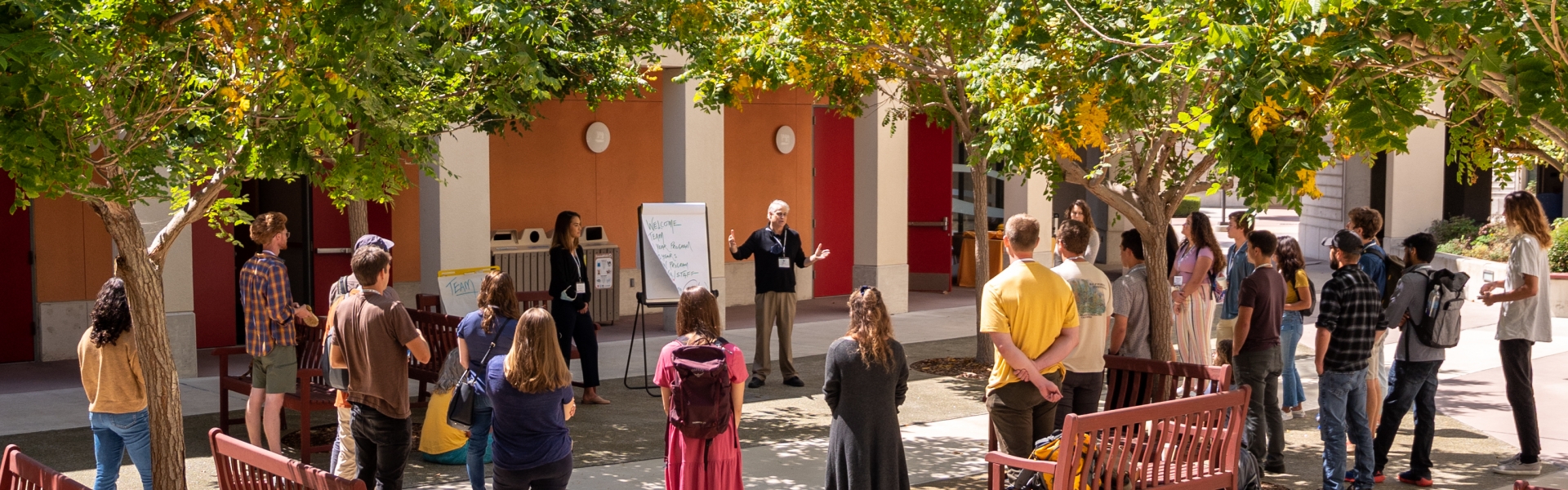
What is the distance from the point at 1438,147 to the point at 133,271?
21315 millimetres

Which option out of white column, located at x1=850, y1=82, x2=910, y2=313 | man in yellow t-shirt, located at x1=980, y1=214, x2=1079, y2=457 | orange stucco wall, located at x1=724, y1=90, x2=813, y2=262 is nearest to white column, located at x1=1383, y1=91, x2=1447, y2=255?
white column, located at x1=850, y1=82, x2=910, y2=313

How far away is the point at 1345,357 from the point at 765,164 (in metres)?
10.9

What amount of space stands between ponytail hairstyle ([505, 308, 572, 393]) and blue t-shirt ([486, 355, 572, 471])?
6cm

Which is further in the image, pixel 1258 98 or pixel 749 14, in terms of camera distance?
pixel 749 14

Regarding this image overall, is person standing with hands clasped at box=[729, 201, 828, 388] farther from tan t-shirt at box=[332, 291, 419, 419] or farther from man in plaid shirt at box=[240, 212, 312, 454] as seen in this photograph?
tan t-shirt at box=[332, 291, 419, 419]

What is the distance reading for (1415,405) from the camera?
7773 millimetres

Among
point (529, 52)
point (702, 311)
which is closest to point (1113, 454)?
point (702, 311)

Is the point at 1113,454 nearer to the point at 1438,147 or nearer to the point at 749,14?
the point at 749,14

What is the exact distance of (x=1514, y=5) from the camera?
421 cm

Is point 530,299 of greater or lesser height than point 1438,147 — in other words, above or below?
below

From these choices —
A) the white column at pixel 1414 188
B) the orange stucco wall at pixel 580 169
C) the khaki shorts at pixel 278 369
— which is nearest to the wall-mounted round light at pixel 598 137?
the orange stucco wall at pixel 580 169

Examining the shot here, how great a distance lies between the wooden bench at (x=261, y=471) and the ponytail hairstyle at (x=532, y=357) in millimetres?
983

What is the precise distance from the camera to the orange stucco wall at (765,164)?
17141mm

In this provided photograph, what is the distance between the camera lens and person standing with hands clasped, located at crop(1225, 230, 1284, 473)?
25.1ft
